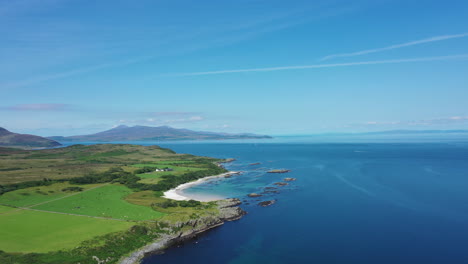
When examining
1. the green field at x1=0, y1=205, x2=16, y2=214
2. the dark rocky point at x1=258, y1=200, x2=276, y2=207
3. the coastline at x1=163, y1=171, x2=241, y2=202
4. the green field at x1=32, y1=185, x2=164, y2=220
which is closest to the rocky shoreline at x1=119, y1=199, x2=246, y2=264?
the dark rocky point at x1=258, y1=200, x2=276, y2=207

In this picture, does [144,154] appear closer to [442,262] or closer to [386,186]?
[386,186]

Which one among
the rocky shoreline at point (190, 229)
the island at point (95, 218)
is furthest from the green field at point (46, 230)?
the rocky shoreline at point (190, 229)

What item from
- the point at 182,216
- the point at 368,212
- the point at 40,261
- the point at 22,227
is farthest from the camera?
the point at 368,212

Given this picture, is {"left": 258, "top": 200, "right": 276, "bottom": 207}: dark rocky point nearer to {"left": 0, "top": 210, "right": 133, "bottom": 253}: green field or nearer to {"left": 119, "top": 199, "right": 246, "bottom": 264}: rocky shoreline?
{"left": 119, "top": 199, "right": 246, "bottom": 264}: rocky shoreline

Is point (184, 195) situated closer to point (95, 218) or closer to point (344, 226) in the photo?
point (95, 218)

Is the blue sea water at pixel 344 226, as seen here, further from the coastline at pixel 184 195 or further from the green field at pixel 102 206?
the green field at pixel 102 206

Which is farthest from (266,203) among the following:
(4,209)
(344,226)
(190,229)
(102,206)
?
(4,209)

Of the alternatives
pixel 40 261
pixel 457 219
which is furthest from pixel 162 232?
pixel 457 219
